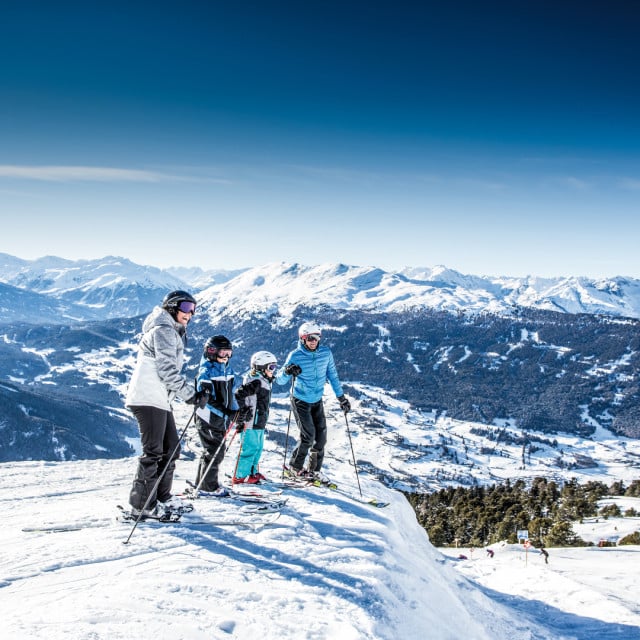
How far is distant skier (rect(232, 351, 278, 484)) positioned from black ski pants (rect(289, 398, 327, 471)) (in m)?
0.94

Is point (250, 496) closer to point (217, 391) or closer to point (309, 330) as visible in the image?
point (217, 391)

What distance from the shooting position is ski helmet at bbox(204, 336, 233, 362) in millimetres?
8008

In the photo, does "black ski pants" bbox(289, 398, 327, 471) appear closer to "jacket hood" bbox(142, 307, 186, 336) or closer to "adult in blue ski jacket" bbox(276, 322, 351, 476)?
"adult in blue ski jacket" bbox(276, 322, 351, 476)

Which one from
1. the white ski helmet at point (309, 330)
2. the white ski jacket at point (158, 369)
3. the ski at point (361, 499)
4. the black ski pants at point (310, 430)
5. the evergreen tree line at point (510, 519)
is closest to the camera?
the white ski jacket at point (158, 369)

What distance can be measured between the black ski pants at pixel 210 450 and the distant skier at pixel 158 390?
4.25 ft

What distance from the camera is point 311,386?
9.80 metres

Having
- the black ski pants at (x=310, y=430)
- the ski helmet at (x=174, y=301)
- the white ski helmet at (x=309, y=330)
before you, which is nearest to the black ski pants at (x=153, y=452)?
the ski helmet at (x=174, y=301)

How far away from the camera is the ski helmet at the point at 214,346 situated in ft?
26.3

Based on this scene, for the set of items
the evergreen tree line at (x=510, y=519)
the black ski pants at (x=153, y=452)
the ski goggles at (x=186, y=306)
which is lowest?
the evergreen tree line at (x=510, y=519)

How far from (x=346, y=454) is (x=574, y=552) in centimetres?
16271

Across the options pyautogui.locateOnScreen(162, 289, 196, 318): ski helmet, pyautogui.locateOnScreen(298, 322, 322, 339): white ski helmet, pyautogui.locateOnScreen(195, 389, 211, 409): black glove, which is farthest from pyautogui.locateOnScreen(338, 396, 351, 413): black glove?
pyautogui.locateOnScreen(162, 289, 196, 318): ski helmet

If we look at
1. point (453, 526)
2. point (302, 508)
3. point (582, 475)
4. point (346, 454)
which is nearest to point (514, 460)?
point (582, 475)

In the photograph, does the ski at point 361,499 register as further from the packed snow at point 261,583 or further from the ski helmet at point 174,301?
the ski helmet at point 174,301

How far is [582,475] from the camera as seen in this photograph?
554 ft
